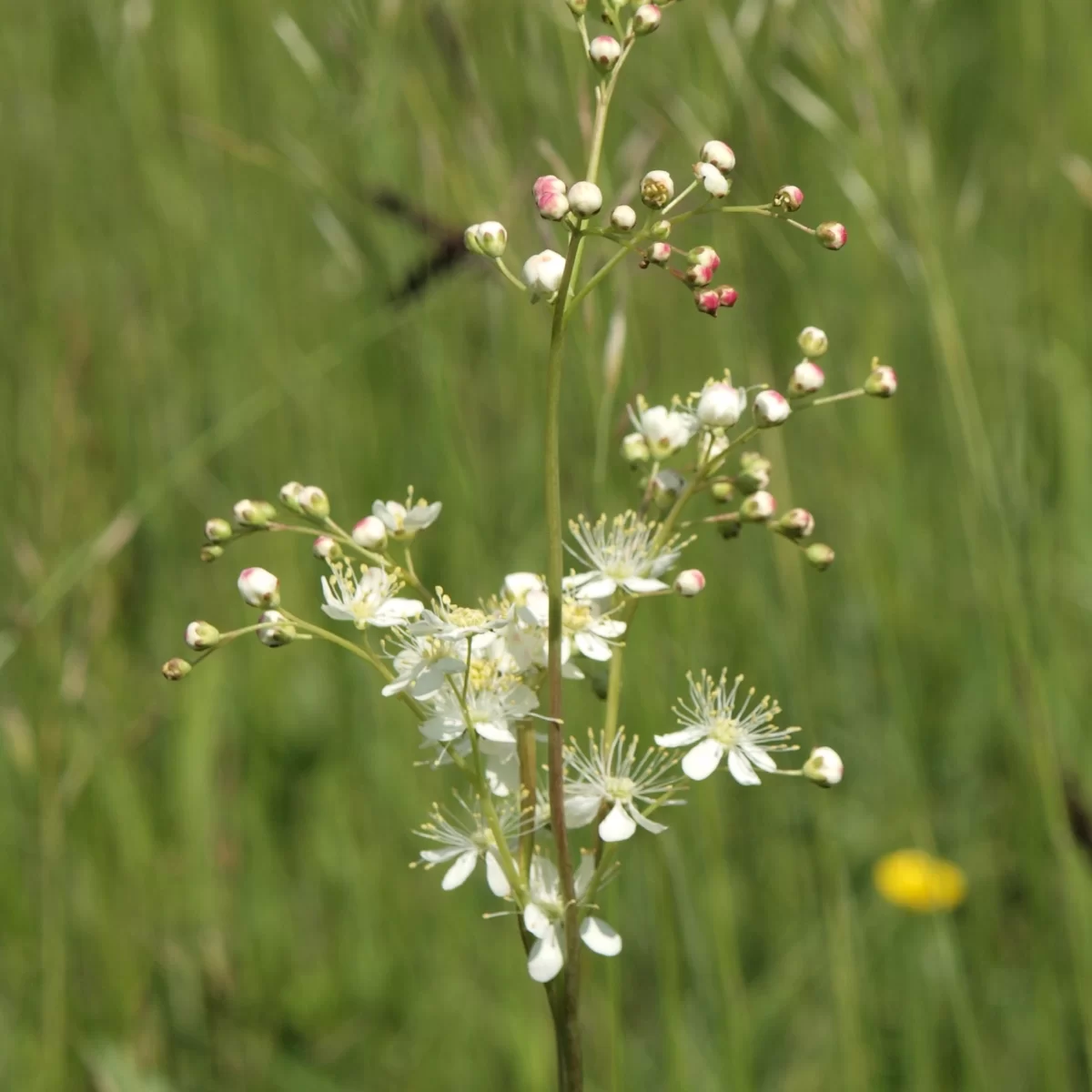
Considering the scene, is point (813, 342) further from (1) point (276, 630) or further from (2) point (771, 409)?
(1) point (276, 630)

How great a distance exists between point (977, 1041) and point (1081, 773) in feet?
2.90

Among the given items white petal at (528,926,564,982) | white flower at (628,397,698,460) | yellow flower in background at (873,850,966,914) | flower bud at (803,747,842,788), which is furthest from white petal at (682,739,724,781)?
yellow flower in background at (873,850,966,914)

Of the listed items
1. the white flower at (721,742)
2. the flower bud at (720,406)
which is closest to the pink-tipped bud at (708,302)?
the flower bud at (720,406)

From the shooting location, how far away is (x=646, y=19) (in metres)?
1.25

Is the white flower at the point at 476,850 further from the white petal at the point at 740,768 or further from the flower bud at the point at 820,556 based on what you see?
the flower bud at the point at 820,556

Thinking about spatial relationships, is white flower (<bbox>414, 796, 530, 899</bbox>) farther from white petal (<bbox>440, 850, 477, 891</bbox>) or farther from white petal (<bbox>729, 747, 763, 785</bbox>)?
white petal (<bbox>729, 747, 763, 785</bbox>)

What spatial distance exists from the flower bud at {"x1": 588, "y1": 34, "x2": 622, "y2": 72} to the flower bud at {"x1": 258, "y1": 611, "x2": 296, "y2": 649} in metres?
0.61

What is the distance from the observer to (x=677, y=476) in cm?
145

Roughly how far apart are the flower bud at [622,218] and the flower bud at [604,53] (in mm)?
160

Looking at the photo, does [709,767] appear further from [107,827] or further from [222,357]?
[222,357]

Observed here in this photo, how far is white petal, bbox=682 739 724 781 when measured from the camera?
1.34 m

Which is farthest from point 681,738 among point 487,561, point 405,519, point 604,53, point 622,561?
point 487,561

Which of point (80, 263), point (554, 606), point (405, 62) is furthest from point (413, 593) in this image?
point (80, 263)

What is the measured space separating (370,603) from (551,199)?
534 millimetres
